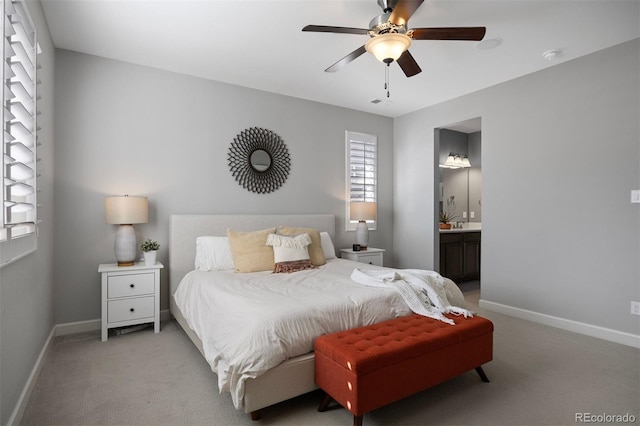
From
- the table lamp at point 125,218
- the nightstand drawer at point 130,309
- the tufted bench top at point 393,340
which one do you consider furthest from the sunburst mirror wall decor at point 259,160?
the tufted bench top at point 393,340

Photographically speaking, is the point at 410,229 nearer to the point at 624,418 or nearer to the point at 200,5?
the point at 624,418

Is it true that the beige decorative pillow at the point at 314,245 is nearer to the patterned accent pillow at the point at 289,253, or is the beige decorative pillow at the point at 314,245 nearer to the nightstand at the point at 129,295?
the patterned accent pillow at the point at 289,253

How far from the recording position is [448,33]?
2.31 metres

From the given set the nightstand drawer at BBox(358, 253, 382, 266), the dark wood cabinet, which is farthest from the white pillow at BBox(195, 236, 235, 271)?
the dark wood cabinet

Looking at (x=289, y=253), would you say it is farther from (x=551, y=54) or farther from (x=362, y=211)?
(x=551, y=54)

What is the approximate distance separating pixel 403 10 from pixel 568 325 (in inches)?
135

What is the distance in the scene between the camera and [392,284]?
2.71 m

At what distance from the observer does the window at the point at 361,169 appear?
523cm

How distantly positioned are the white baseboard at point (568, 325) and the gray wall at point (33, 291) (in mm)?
4423

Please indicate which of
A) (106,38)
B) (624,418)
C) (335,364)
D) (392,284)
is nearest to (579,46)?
(392,284)

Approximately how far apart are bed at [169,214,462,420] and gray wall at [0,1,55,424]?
1000 mm

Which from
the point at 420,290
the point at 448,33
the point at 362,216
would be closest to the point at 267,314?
the point at 420,290

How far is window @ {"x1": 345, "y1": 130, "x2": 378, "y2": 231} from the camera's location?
5.23 metres

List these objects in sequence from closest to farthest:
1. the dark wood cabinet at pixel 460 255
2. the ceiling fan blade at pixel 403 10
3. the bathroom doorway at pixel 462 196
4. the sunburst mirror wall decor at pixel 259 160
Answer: the ceiling fan blade at pixel 403 10 < the sunburst mirror wall decor at pixel 259 160 < the dark wood cabinet at pixel 460 255 < the bathroom doorway at pixel 462 196
